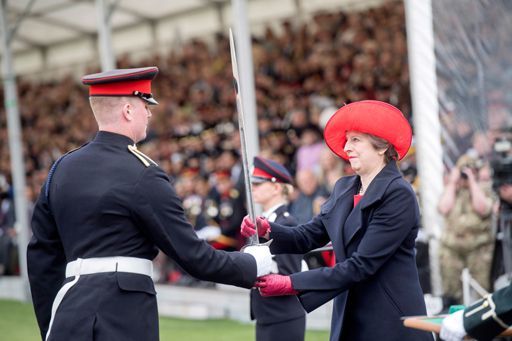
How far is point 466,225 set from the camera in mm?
6891

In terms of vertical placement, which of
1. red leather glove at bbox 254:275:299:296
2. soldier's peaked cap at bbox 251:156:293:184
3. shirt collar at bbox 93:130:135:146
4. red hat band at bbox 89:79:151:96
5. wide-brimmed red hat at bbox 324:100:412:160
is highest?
red hat band at bbox 89:79:151:96

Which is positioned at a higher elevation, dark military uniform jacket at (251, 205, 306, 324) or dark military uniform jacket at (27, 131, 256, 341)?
dark military uniform jacket at (27, 131, 256, 341)

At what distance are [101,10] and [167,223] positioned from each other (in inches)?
295

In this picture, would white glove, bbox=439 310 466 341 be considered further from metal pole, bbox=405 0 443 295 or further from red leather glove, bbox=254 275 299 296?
metal pole, bbox=405 0 443 295

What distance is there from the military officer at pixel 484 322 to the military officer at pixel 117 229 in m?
0.87

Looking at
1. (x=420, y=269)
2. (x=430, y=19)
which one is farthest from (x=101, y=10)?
(x=420, y=269)

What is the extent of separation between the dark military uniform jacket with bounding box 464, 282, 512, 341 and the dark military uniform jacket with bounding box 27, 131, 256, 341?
0.94 metres

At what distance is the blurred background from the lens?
6.93 m

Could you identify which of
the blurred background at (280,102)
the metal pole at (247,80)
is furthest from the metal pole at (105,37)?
the metal pole at (247,80)

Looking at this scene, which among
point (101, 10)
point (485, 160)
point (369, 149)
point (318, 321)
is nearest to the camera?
point (369, 149)

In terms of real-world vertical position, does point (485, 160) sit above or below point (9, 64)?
below

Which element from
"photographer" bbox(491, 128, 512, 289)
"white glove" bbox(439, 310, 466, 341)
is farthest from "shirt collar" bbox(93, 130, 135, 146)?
"photographer" bbox(491, 128, 512, 289)

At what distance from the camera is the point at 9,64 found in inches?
437

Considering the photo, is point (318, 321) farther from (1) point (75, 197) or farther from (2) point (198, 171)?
(1) point (75, 197)
